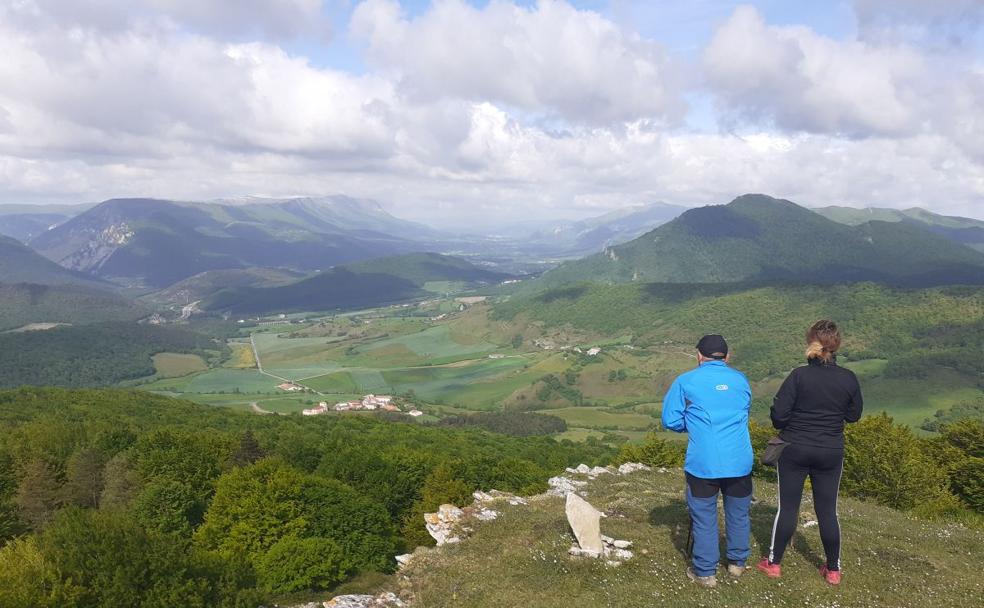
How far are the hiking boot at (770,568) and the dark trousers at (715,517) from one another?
0.64m

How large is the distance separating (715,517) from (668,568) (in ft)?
8.84

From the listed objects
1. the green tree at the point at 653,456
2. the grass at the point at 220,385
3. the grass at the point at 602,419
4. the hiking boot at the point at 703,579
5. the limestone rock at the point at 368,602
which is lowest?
the grass at the point at 602,419

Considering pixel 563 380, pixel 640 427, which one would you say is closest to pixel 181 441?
pixel 640 427

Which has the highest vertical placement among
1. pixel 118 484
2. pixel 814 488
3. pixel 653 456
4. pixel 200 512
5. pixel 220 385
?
pixel 814 488

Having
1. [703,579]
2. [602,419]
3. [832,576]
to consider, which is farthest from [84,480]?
[602,419]

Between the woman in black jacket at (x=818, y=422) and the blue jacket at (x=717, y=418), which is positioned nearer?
the woman in black jacket at (x=818, y=422)

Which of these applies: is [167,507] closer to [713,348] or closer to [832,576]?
[713,348]

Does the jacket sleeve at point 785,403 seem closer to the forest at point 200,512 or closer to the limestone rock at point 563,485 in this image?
the forest at point 200,512

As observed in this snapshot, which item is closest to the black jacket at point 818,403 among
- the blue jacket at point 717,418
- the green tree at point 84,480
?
the blue jacket at point 717,418

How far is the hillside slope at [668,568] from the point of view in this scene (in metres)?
10.5

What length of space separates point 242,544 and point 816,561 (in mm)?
25452

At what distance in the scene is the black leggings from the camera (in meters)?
10.0

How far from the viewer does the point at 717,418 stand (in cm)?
993

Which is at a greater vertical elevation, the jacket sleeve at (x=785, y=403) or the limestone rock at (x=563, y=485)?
the jacket sleeve at (x=785, y=403)
